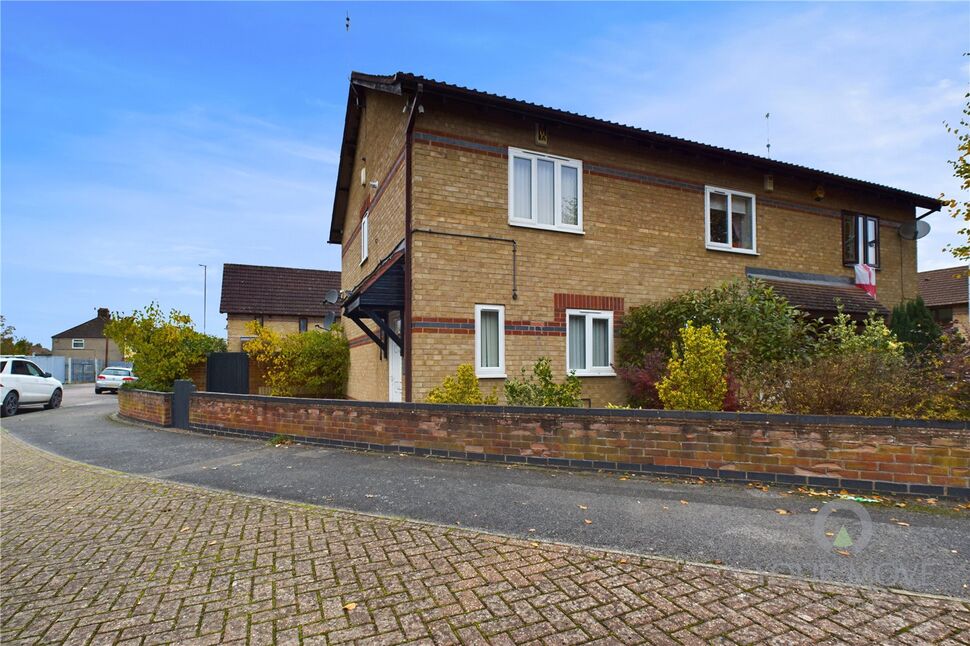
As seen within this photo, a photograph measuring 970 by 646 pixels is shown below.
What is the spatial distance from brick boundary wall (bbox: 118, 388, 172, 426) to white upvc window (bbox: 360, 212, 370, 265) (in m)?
5.54

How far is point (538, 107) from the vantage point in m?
9.62

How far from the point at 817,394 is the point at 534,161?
21.4 ft

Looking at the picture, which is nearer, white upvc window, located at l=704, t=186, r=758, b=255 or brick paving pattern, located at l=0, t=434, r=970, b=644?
brick paving pattern, located at l=0, t=434, r=970, b=644

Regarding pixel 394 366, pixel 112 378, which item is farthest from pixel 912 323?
pixel 112 378

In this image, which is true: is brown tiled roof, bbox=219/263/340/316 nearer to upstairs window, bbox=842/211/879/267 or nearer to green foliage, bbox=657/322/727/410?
upstairs window, bbox=842/211/879/267

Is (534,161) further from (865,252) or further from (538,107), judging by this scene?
(865,252)

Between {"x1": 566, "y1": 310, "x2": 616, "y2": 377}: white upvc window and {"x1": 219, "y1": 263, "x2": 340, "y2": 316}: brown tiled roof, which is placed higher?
{"x1": 219, "y1": 263, "x2": 340, "y2": 316}: brown tiled roof

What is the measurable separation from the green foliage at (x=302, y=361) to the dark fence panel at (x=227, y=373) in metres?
0.47

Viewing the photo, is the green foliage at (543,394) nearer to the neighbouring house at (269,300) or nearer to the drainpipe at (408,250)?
the drainpipe at (408,250)

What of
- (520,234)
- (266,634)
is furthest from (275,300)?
(266,634)

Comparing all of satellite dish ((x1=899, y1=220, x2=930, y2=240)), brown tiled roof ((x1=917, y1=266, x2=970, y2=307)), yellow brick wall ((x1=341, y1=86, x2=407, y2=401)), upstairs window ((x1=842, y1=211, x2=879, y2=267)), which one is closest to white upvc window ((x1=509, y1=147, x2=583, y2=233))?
yellow brick wall ((x1=341, y1=86, x2=407, y2=401))

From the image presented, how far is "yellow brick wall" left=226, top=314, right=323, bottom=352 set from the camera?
2798cm

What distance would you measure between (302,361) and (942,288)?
108ft

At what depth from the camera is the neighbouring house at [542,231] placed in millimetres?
9320
